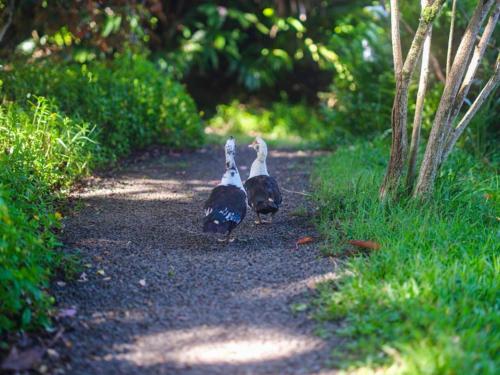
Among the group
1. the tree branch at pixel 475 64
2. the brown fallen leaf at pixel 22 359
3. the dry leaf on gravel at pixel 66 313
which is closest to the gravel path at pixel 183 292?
the dry leaf on gravel at pixel 66 313

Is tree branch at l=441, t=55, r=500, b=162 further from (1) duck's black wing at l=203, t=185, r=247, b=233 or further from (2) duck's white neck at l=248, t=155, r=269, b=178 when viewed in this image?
(1) duck's black wing at l=203, t=185, r=247, b=233

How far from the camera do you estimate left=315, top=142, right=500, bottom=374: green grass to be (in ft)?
11.6

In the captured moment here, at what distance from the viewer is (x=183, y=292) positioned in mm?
4512

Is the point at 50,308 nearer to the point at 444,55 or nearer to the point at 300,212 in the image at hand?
the point at 300,212

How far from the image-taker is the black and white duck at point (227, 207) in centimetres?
525

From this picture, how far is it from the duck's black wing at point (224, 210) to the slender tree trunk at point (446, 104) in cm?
151

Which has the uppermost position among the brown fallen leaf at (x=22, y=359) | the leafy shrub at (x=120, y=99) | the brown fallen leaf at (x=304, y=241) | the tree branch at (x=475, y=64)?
the tree branch at (x=475, y=64)

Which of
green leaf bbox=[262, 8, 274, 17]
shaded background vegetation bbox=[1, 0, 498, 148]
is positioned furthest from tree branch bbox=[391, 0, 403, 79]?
green leaf bbox=[262, 8, 274, 17]

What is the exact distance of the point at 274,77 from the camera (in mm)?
14758

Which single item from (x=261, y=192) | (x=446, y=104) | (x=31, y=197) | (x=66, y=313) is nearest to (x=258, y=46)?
(x=261, y=192)

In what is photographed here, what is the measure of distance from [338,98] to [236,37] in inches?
158

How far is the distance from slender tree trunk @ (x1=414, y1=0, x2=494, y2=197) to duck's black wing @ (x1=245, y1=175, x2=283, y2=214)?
1215 mm

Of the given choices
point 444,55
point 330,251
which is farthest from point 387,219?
point 444,55

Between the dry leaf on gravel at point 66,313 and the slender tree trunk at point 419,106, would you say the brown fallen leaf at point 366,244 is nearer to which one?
the slender tree trunk at point 419,106
